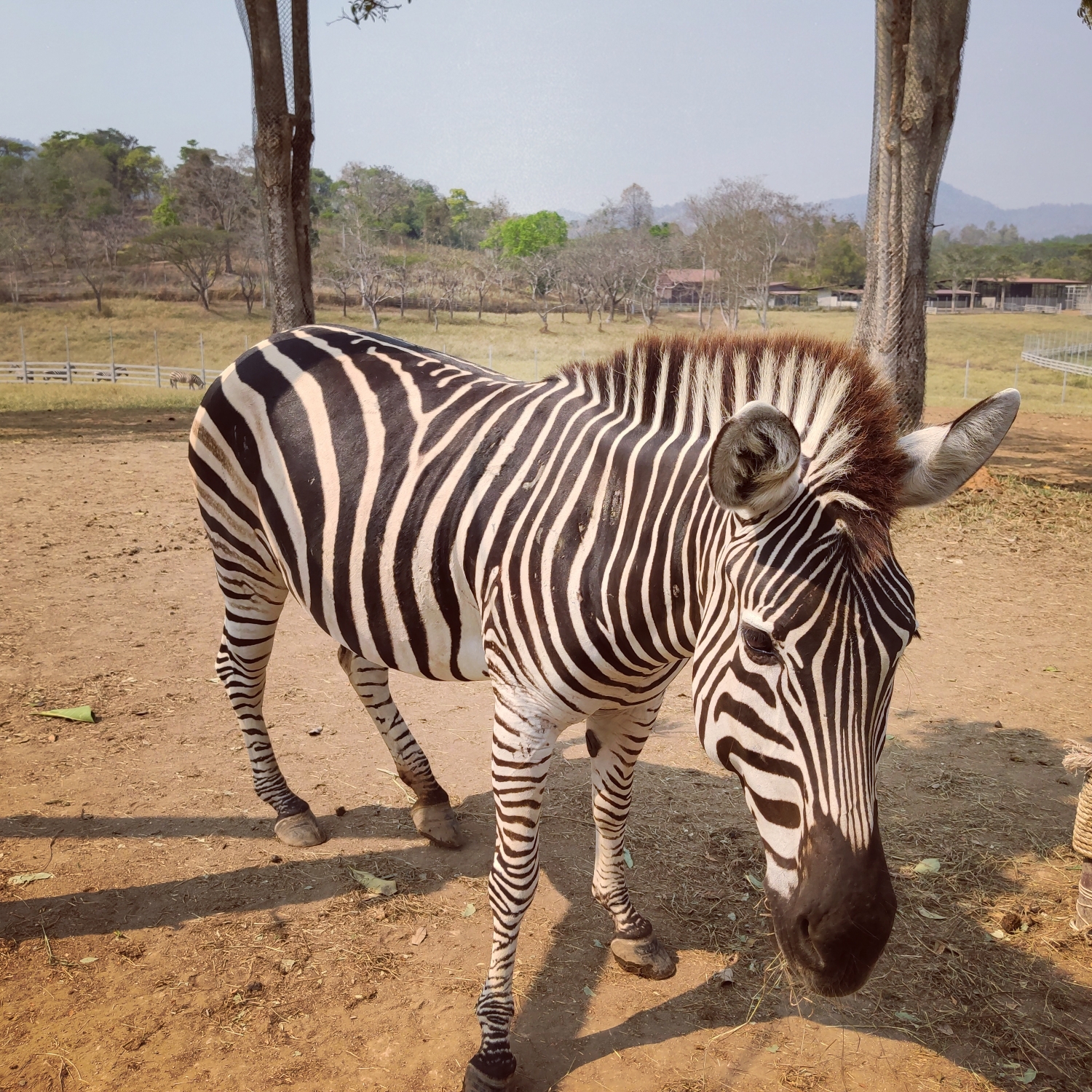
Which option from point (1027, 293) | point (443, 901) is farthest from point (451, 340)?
point (1027, 293)

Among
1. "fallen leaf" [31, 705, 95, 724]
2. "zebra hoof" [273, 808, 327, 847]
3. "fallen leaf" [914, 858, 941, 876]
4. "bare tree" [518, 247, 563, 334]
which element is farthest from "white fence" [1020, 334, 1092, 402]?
"fallen leaf" [31, 705, 95, 724]

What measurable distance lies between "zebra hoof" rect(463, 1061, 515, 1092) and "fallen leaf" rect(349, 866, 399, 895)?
115cm

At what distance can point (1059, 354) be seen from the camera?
4262 cm

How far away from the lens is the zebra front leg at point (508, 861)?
8.96ft

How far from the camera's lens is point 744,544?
6.99 ft

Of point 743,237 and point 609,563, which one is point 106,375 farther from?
point 743,237

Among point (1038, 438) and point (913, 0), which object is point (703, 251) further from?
point (913, 0)

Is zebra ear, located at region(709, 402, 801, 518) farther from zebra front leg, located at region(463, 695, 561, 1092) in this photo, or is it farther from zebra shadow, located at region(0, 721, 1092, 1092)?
zebra shadow, located at region(0, 721, 1092, 1092)

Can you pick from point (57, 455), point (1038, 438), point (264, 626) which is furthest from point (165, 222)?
point (264, 626)

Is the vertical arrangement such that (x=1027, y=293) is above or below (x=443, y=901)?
above

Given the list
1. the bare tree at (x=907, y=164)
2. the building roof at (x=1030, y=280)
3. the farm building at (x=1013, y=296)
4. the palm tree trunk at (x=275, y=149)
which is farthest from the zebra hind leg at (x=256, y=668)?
the building roof at (x=1030, y=280)

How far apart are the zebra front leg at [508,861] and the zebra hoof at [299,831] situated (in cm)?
150

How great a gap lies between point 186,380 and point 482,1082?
105ft

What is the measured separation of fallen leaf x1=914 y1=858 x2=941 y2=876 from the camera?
391 centimetres
